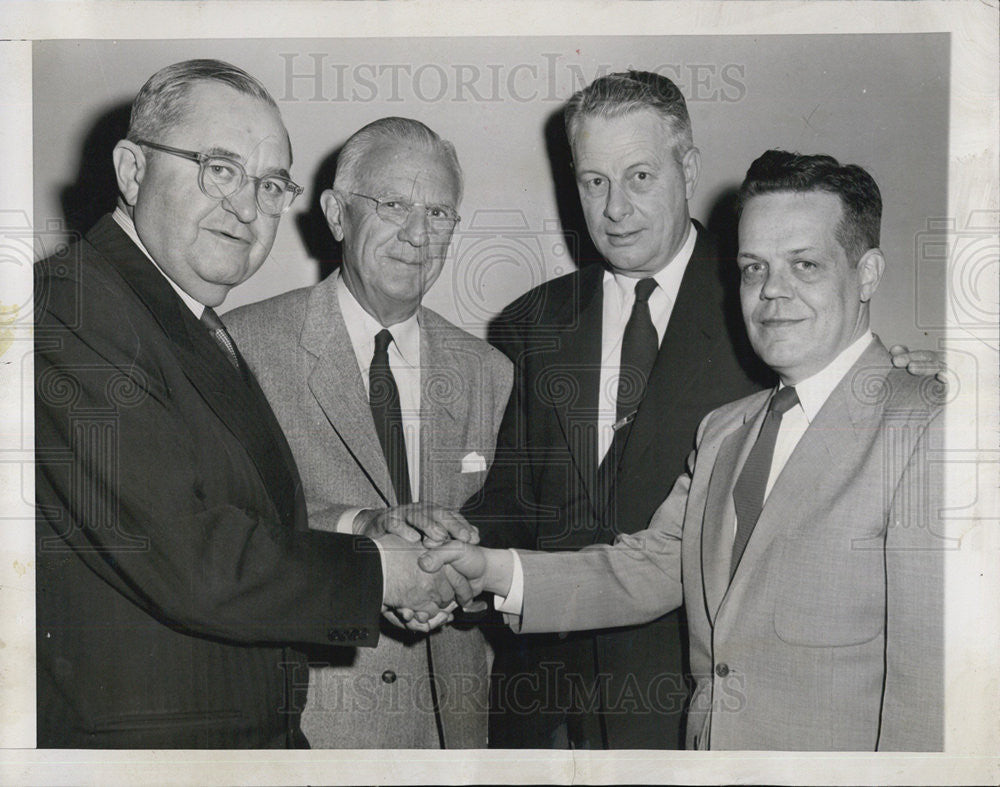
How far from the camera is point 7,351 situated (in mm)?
2730

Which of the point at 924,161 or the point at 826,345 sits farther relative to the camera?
the point at 924,161

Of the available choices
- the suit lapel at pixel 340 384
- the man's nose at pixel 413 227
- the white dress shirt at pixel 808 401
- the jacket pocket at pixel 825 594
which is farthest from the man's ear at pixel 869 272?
the suit lapel at pixel 340 384

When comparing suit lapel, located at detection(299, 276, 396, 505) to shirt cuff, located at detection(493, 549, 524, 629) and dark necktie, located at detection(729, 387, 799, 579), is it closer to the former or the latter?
shirt cuff, located at detection(493, 549, 524, 629)

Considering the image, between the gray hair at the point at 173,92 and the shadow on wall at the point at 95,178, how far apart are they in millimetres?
53

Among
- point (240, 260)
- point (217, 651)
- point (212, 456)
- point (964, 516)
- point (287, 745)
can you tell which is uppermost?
point (240, 260)

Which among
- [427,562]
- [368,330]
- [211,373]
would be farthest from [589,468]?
[211,373]

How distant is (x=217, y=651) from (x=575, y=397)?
1204mm

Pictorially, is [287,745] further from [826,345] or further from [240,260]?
[826,345]

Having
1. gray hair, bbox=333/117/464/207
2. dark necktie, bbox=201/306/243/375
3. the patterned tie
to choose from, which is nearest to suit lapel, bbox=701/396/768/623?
the patterned tie

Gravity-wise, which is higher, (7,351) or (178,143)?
(178,143)

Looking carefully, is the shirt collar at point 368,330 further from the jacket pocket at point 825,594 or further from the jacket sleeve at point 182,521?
the jacket pocket at point 825,594

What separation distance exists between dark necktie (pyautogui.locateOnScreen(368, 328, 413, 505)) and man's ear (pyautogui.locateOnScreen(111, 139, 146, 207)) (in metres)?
0.78

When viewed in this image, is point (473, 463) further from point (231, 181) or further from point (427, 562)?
point (231, 181)

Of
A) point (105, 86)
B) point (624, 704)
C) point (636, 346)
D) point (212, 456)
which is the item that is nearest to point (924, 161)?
point (636, 346)
